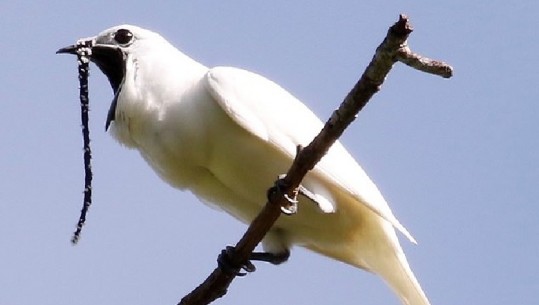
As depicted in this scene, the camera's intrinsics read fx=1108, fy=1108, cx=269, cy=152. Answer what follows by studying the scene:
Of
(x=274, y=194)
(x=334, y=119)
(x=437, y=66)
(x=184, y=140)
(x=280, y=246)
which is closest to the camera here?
(x=437, y=66)

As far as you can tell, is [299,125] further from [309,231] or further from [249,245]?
[249,245]

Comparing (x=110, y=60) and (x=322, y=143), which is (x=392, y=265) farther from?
(x=110, y=60)

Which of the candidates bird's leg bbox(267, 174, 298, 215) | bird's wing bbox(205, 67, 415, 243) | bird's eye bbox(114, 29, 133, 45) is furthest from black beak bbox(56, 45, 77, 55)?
bird's leg bbox(267, 174, 298, 215)

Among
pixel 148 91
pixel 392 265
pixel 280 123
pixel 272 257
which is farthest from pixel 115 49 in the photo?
pixel 392 265

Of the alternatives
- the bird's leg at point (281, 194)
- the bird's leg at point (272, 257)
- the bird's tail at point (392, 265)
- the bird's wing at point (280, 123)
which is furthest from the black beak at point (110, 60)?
the bird's leg at point (281, 194)

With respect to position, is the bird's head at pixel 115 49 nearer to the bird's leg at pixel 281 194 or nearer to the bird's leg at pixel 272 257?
the bird's leg at pixel 272 257

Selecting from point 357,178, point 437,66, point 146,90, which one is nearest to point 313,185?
point 357,178

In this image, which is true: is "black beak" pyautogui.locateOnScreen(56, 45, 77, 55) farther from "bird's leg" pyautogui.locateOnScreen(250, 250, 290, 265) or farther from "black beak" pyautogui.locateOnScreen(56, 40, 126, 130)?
"bird's leg" pyautogui.locateOnScreen(250, 250, 290, 265)
